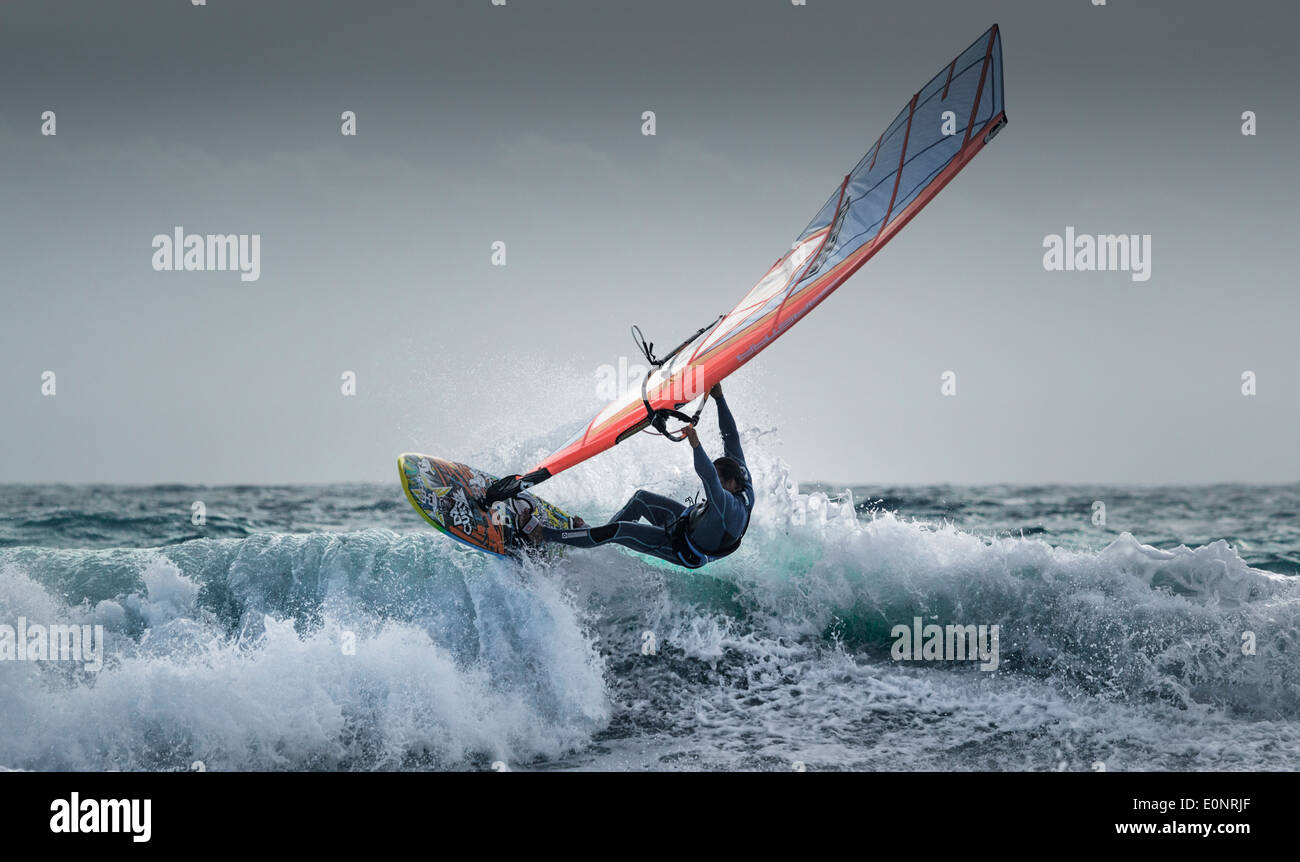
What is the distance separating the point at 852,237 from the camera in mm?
4594

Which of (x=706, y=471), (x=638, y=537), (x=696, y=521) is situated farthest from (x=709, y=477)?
(x=638, y=537)

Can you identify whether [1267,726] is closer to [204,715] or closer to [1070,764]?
[1070,764]

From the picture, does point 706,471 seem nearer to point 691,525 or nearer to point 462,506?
point 691,525

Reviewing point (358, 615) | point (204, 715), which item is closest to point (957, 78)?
point (358, 615)

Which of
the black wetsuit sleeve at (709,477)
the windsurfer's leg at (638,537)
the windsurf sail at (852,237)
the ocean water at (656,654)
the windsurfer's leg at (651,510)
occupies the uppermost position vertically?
the windsurf sail at (852,237)

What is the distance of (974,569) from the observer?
5.52m

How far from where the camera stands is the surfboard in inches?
163

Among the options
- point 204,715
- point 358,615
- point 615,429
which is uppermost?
point 615,429

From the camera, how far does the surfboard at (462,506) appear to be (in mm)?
4148

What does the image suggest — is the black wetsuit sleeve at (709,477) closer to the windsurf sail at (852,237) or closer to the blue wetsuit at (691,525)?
the blue wetsuit at (691,525)

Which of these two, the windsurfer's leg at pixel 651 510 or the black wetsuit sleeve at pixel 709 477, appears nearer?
the black wetsuit sleeve at pixel 709 477

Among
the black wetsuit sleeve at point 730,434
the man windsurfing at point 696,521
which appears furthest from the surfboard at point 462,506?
the black wetsuit sleeve at point 730,434

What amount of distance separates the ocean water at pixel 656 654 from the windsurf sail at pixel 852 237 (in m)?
1.06
